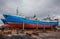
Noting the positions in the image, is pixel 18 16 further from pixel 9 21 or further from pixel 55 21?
pixel 55 21

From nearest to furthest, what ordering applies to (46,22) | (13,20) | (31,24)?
(13,20) → (31,24) → (46,22)

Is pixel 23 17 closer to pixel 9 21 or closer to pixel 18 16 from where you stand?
pixel 18 16

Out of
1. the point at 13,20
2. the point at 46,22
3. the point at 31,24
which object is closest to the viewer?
the point at 13,20

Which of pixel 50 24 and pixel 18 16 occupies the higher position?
pixel 18 16

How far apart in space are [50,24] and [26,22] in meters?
11.5

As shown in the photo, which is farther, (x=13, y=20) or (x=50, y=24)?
(x=50, y=24)

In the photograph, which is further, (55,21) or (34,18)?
(55,21)

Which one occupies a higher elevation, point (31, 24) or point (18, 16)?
point (18, 16)

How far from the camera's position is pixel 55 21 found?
2034 inches

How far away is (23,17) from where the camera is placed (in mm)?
44406

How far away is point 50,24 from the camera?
50969 mm

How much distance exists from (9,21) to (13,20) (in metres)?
1.47

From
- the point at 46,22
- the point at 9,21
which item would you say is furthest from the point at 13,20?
the point at 46,22

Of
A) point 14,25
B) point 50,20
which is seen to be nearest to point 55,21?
point 50,20
